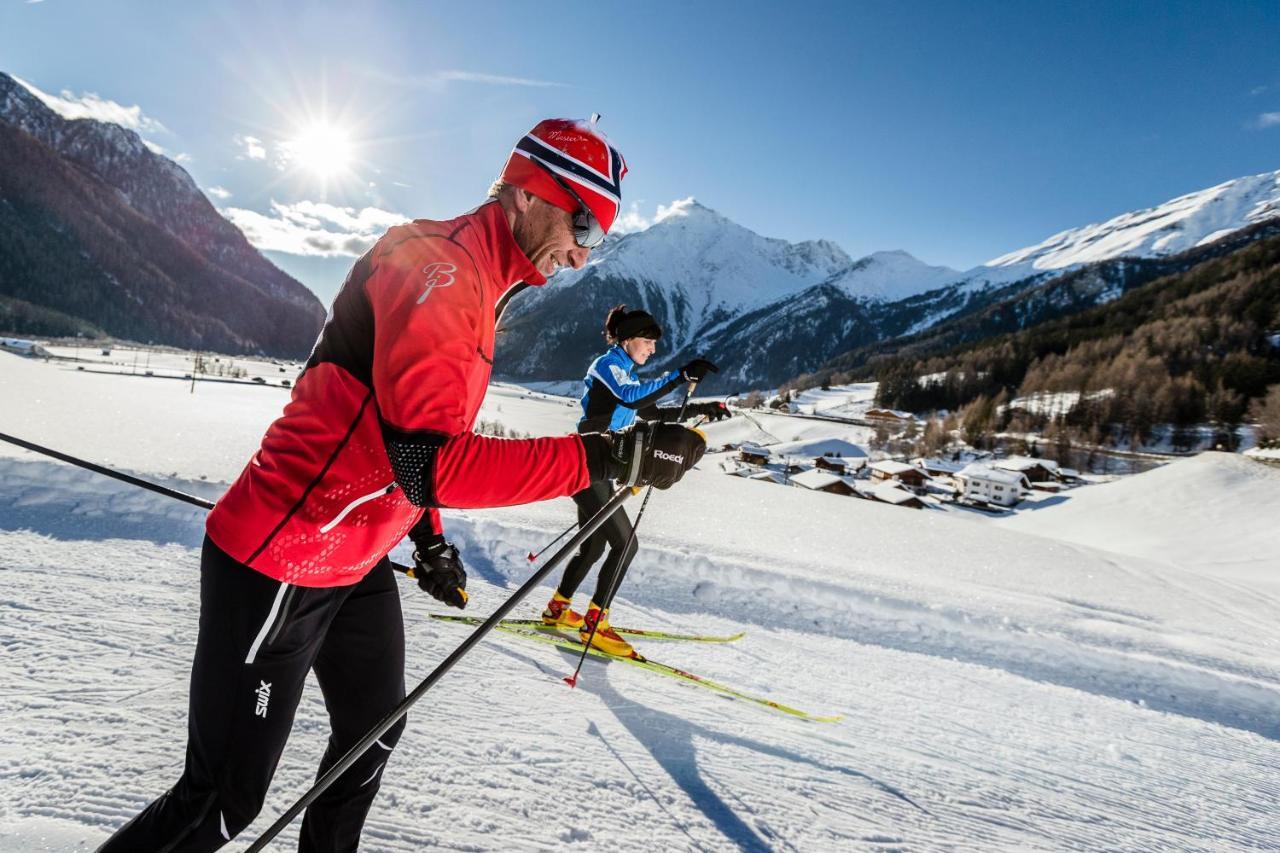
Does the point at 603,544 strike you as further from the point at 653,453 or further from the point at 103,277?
the point at 103,277

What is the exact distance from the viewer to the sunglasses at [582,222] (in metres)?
1.80

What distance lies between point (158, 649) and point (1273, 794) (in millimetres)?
6412

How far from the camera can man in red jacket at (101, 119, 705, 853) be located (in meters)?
1.42

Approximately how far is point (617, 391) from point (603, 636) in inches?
70.2

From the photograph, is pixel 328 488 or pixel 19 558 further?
pixel 19 558

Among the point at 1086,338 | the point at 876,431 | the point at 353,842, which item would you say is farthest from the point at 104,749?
the point at 1086,338

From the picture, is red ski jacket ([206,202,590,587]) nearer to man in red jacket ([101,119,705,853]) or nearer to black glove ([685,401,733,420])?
man in red jacket ([101,119,705,853])

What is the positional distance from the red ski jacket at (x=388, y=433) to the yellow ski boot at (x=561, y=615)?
9.94 feet

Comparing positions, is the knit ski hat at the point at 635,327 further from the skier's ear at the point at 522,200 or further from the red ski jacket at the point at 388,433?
the red ski jacket at the point at 388,433

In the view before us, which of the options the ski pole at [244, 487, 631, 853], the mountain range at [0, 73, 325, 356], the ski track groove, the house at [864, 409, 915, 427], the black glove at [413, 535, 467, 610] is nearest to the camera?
Answer: the ski pole at [244, 487, 631, 853]

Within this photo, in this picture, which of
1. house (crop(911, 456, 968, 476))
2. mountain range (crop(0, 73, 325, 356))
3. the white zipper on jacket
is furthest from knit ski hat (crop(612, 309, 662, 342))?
mountain range (crop(0, 73, 325, 356))

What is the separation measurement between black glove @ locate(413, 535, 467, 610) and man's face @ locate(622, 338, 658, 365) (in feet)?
8.34

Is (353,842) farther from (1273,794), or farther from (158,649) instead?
(1273,794)

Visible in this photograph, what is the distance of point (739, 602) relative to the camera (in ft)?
18.5
